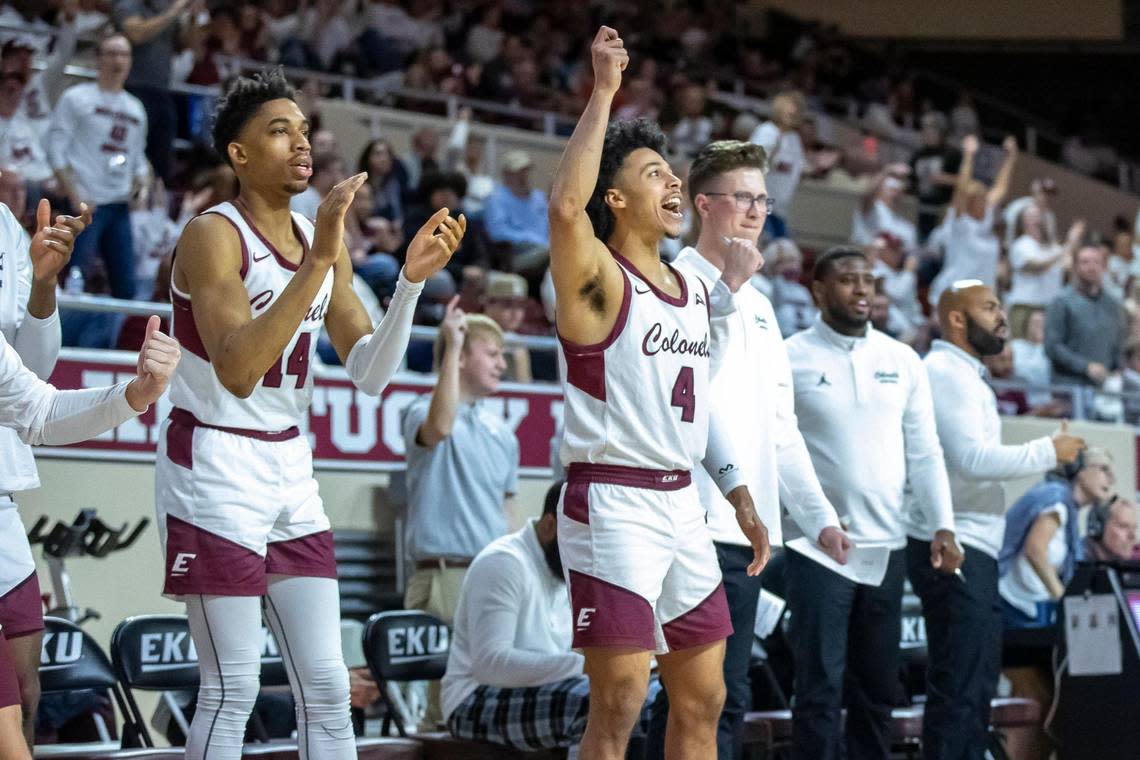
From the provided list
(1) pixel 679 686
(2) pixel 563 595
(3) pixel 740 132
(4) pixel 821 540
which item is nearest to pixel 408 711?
(2) pixel 563 595

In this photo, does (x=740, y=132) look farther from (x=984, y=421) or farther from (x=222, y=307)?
(x=222, y=307)

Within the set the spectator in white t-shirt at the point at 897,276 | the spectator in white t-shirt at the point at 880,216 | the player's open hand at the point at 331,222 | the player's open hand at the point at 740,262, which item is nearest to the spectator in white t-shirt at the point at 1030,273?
the spectator in white t-shirt at the point at 897,276

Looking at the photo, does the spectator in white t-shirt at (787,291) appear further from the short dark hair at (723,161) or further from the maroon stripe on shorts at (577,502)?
the maroon stripe on shorts at (577,502)

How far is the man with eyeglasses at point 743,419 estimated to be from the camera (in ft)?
16.1

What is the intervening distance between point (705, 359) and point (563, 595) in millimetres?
1851

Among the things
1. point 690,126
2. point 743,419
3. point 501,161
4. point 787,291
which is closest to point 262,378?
→ point 743,419

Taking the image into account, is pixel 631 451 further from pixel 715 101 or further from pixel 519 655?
pixel 715 101

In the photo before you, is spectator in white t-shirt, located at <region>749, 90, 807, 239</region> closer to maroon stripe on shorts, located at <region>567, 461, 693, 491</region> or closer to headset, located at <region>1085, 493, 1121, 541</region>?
headset, located at <region>1085, 493, 1121, 541</region>

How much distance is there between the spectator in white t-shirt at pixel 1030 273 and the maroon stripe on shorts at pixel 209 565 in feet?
33.8

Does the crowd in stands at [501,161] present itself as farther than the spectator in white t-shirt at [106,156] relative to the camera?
Yes

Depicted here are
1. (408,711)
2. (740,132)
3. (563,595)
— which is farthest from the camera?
(740,132)

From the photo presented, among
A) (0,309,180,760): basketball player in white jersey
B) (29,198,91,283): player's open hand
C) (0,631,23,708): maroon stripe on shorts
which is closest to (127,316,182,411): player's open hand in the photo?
(0,309,180,760): basketball player in white jersey

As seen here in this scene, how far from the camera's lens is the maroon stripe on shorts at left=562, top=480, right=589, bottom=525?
13.9ft

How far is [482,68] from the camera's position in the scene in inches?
595
